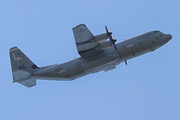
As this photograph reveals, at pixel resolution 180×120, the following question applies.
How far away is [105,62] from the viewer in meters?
27.9

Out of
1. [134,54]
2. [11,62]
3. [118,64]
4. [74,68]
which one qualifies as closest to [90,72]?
[74,68]

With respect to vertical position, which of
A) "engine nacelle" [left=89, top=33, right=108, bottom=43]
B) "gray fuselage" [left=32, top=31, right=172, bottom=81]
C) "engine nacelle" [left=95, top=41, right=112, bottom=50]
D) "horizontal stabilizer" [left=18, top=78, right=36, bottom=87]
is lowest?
"horizontal stabilizer" [left=18, top=78, right=36, bottom=87]

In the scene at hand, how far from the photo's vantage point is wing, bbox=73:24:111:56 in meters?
26.9

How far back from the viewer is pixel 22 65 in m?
30.6

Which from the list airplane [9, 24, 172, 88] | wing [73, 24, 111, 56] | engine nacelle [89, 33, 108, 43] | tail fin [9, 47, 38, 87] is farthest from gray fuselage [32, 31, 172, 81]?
engine nacelle [89, 33, 108, 43]

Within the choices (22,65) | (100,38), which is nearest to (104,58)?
(100,38)

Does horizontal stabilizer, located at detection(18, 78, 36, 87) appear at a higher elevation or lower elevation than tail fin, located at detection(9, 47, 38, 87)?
lower

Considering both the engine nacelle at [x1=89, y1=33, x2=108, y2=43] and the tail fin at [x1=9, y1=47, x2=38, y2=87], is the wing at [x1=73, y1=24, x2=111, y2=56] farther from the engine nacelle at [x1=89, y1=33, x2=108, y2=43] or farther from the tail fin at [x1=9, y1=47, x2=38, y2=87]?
the tail fin at [x1=9, y1=47, x2=38, y2=87]

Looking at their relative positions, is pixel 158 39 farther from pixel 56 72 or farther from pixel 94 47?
pixel 56 72

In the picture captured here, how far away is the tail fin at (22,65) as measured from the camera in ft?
96.5

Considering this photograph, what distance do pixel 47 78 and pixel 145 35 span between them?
13707mm

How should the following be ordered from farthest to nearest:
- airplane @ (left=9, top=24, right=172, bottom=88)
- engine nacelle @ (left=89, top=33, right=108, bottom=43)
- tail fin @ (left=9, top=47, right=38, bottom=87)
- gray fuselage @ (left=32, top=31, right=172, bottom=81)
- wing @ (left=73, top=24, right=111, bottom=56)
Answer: tail fin @ (left=9, top=47, right=38, bottom=87), gray fuselage @ (left=32, top=31, right=172, bottom=81), airplane @ (left=9, top=24, right=172, bottom=88), wing @ (left=73, top=24, right=111, bottom=56), engine nacelle @ (left=89, top=33, right=108, bottom=43)

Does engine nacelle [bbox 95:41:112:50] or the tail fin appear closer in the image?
engine nacelle [bbox 95:41:112:50]

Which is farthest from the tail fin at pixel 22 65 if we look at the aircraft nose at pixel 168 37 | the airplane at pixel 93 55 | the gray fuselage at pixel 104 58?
the aircraft nose at pixel 168 37
